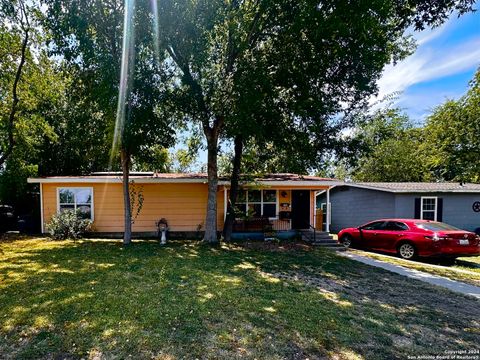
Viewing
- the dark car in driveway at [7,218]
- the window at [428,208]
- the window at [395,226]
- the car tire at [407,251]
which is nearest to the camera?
the car tire at [407,251]

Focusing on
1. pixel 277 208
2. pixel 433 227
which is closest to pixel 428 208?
pixel 433 227

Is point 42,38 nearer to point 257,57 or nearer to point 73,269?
point 257,57

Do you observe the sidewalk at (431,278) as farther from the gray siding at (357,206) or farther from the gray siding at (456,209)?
the gray siding at (456,209)

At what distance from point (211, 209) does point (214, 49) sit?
5789mm

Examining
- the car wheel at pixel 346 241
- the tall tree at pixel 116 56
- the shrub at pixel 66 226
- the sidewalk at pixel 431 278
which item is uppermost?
the tall tree at pixel 116 56

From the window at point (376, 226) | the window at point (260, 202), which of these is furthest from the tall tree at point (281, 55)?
the window at point (376, 226)

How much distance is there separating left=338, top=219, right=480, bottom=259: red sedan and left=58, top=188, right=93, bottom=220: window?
37.9ft

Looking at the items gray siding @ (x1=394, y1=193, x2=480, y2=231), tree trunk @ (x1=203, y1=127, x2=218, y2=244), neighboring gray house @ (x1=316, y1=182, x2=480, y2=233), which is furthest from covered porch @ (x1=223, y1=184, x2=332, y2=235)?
gray siding @ (x1=394, y1=193, x2=480, y2=231)

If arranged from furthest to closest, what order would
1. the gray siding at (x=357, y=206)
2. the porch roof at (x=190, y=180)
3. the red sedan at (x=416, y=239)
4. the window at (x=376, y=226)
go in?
the gray siding at (x=357, y=206) < the porch roof at (x=190, y=180) < the window at (x=376, y=226) < the red sedan at (x=416, y=239)

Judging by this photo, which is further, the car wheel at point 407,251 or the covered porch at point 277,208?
the covered porch at point 277,208

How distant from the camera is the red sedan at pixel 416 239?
9.12 meters

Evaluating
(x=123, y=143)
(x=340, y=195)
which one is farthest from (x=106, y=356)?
(x=340, y=195)

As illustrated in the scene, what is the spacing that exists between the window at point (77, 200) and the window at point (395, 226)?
12.4 m

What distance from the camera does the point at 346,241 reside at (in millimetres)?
12703
